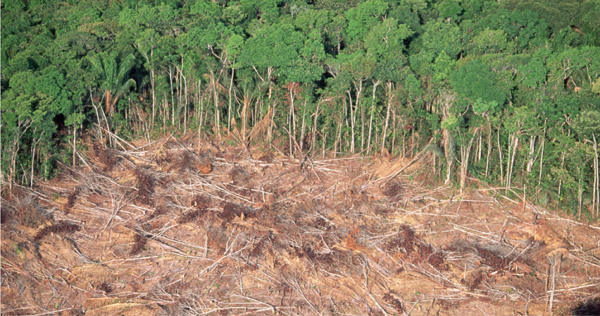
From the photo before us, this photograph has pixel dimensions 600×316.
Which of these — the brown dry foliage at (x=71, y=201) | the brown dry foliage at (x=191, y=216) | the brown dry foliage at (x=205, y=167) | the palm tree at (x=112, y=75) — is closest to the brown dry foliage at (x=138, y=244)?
the brown dry foliage at (x=191, y=216)

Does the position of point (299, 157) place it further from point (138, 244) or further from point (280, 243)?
point (138, 244)

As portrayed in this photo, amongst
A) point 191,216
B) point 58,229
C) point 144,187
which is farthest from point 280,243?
point 58,229

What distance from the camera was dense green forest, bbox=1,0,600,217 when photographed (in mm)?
19422

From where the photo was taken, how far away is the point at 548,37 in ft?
77.5

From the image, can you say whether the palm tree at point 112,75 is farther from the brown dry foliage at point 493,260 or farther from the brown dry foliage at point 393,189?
the brown dry foliage at point 493,260

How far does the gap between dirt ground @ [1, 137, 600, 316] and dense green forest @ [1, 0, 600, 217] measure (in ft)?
3.86

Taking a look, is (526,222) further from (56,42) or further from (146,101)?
(56,42)

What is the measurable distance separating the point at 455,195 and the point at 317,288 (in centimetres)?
618

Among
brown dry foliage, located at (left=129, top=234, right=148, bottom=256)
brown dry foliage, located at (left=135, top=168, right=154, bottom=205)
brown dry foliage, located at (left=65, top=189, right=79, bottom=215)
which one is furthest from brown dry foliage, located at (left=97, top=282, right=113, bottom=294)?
brown dry foliage, located at (left=65, top=189, right=79, bottom=215)

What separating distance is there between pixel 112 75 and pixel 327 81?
25.1 ft

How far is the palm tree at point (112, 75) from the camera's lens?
70.7ft

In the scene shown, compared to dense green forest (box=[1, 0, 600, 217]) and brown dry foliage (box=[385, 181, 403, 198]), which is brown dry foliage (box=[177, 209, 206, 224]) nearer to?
dense green forest (box=[1, 0, 600, 217])


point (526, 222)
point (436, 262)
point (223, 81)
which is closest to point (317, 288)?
point (436, 262)

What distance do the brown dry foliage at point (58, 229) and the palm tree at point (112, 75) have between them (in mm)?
5370
